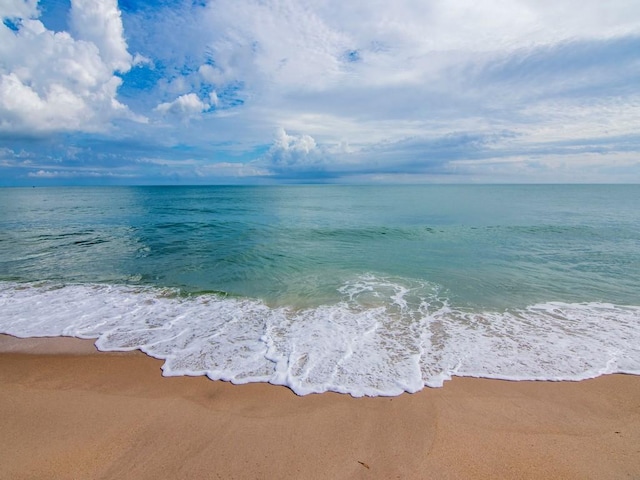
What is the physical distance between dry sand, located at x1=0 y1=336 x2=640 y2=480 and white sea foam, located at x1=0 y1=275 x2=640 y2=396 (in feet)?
1.41

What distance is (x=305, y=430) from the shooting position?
443 cm

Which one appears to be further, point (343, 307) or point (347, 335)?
point (343, 307)

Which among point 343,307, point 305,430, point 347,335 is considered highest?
point 305,430

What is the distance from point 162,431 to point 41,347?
15.0 feet

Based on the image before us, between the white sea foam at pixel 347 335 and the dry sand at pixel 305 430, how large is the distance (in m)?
0.43

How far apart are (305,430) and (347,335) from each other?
311 centimetres

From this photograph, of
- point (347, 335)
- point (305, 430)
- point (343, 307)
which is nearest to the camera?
point (305, 430)

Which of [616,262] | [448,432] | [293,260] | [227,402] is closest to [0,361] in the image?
[227,402]

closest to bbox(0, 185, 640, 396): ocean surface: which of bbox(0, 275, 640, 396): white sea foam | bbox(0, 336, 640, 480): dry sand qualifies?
bbox(0, 275, 640, 396): white sea foam

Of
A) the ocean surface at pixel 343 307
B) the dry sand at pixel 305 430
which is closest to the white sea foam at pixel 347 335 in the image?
the ocean surface at pixel 343 307

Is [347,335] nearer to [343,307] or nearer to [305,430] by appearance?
[343,307]

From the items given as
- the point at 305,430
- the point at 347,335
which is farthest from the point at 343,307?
the point at 305,430

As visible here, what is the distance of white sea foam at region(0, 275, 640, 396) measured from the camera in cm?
591

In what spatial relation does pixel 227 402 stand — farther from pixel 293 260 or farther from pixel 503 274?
pixel 503 274
